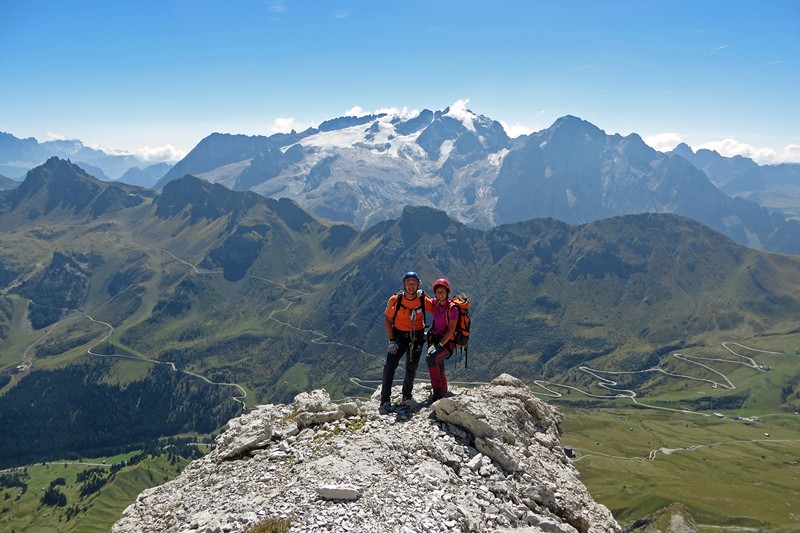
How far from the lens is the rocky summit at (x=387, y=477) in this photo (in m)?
19.2

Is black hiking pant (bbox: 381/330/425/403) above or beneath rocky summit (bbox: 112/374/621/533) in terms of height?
above

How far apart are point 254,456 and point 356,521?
1031 centimetres

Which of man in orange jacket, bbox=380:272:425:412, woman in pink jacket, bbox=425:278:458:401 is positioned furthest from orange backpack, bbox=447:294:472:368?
man in orange jacket, bbox=380:272:425:412

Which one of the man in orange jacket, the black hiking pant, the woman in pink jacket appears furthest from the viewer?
the black hiking pant

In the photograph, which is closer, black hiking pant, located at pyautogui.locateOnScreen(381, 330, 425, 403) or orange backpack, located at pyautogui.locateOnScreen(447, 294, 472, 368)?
orange backpack, located at pyautogui.locateOnScreen(447, 294, 472, 368)

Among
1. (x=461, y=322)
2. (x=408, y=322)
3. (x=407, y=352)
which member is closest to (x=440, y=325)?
(x=461, y=322)

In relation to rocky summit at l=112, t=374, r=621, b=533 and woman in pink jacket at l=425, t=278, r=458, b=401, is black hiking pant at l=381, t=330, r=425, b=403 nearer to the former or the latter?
woman in pink jacket at l=425, t=278, r=458, b=401

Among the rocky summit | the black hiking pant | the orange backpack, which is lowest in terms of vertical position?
the rocky summit

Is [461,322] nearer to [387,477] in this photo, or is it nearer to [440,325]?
[440,325]

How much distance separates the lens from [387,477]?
21250 millimetres

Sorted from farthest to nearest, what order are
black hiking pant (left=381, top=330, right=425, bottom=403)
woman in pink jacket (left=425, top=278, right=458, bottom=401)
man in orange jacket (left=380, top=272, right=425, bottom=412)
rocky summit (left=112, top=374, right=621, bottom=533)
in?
black hiking pant (left=381, top=330, right=425, bottom=403) < man in orange jacket (left=380, top=272, right=425, bottom=412) < woman in pink jacket (left=425, top=278, right=458, bottom=401) < rocky summit (left=112, top=374, right=621, bottom=533)

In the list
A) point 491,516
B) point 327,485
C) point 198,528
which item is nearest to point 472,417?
point 491,516

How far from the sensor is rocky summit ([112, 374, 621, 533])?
1923cm

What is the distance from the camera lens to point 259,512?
64.1 feet
